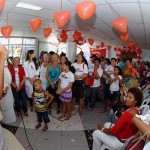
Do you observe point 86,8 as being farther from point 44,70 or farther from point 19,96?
point 19,96

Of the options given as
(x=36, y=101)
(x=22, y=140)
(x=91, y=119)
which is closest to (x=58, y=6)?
(x=36, y=101)

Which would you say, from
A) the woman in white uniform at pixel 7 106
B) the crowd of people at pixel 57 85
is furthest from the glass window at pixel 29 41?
the woman in white uniform at pixel 7 106

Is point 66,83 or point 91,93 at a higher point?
point 66,83

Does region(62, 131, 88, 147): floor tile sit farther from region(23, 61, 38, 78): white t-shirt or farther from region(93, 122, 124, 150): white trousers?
region(23, 61, 38, 78): white t-shirt

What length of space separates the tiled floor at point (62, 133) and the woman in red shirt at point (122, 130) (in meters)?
0.74

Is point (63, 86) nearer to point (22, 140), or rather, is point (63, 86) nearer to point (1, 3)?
point (22, 140)

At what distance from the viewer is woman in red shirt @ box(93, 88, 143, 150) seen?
207 cm

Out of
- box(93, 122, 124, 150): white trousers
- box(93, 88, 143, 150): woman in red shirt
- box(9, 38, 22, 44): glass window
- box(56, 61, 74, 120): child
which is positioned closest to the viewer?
box(93, 88, 143, 150): woman in red shirt

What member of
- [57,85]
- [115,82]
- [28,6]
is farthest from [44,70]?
[115,82]

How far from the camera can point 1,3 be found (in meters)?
2.86

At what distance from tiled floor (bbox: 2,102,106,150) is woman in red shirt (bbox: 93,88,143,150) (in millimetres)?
741

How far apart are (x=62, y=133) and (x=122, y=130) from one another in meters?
1.58

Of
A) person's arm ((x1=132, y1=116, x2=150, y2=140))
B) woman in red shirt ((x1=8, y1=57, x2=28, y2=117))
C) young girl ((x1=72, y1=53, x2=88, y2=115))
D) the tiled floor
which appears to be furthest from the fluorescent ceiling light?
person's arm ((x1=132, y1=116, x2=150, y2=140))

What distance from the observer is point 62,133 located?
137 inches
